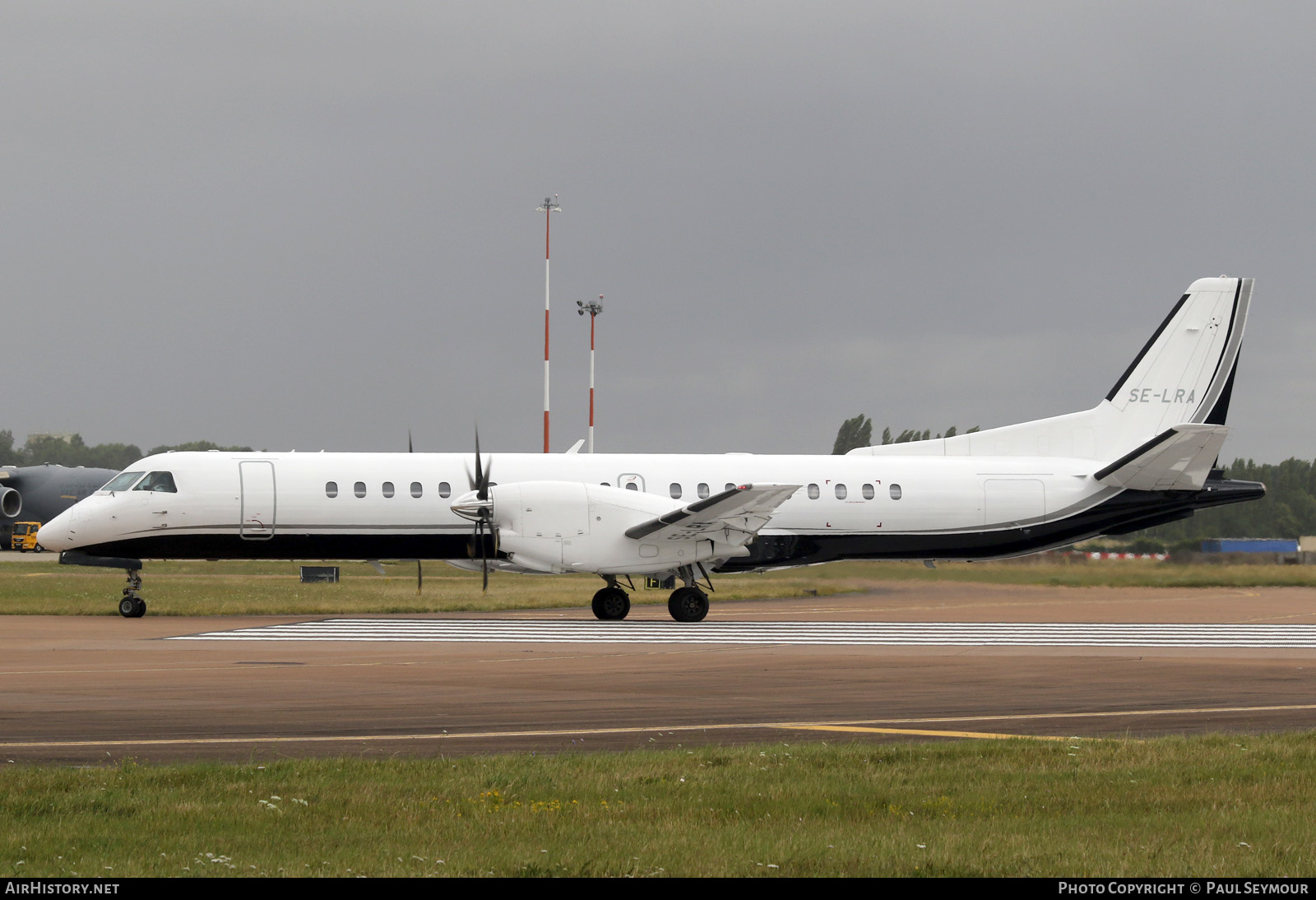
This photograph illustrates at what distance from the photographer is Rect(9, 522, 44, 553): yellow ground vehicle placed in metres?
70.1

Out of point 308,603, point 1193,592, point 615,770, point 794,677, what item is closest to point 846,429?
point 1193,592

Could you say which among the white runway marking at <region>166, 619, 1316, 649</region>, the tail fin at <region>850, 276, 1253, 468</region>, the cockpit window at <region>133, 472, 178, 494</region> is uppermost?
the tail fin at <region>850, 276, 1253, 468</region>

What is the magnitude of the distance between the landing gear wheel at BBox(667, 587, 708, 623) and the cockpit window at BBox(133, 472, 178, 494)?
10902 millimetres

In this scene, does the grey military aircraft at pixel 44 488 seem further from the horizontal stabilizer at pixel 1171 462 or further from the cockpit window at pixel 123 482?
the horizontal stabilizer at pixel 1171 462

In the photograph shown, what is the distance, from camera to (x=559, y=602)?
35562 mm

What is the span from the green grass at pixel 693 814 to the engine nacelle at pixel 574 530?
16.9 meters

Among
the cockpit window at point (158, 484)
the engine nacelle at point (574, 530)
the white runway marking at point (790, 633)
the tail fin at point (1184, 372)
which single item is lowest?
the white runway marking at point (790, 633)

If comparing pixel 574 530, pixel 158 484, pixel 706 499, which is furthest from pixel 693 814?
pixel 158 484

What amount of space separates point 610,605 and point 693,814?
20858 millimetres

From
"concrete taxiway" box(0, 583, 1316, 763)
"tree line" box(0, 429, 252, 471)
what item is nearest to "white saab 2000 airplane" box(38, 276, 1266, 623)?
"concrete taxiway" box(0, 583, 1316, 763)

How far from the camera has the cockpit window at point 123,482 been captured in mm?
28250

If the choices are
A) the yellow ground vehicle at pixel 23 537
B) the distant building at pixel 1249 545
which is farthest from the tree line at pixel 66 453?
the distant building at pixel 1249 545

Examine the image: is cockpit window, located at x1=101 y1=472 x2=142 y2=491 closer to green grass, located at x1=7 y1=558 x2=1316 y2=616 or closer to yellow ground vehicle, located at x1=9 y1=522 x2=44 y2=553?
green grass, located at x1=7 y1=558 x2=1316 y2=616

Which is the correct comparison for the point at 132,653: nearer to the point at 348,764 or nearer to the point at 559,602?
the point at 348,764
